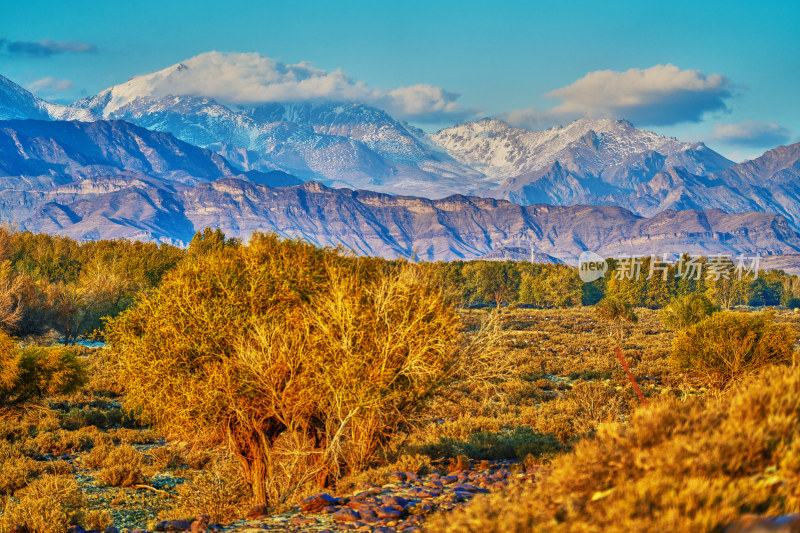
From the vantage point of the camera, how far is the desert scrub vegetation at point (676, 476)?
17.0ft

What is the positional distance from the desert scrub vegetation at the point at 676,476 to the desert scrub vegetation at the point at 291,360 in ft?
22.3

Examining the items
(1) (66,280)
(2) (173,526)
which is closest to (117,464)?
(2) (173,526)

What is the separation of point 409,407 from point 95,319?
50298mm

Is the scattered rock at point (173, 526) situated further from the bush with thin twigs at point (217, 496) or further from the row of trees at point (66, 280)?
the row of trees at point (66, 280)

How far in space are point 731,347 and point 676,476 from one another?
24.4 m

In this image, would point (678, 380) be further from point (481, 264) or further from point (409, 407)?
point (481, 264)

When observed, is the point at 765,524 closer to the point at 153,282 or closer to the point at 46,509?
the point at 46,509

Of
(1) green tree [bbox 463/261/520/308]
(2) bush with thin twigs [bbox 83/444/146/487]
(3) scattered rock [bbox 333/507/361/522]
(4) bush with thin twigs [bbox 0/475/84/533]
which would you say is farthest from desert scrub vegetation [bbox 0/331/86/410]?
(1) green tree [bbox 463/261/520/308]

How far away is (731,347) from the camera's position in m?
26.4

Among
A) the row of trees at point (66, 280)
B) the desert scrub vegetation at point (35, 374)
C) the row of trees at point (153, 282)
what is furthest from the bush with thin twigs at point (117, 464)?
the row of trees at point (66, 280)

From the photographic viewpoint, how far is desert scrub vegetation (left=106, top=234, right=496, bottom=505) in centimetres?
1348

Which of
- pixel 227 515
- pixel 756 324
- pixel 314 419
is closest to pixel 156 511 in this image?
pixel 227 515

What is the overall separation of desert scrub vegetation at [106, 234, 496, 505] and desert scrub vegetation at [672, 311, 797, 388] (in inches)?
686

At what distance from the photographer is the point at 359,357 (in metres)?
13.2
